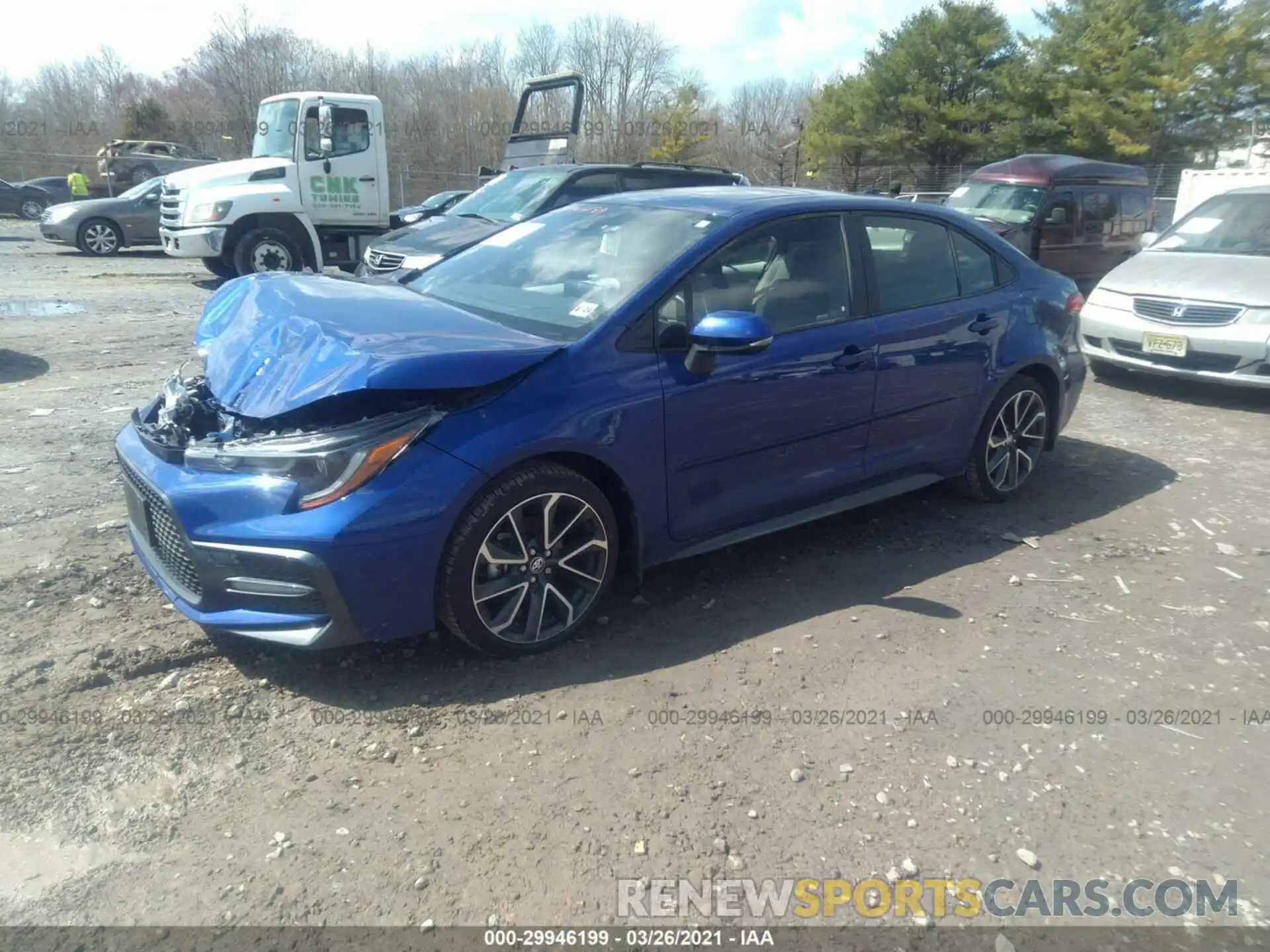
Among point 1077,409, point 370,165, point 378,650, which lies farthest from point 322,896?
point 370,165

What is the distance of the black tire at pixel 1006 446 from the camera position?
507 centimetres

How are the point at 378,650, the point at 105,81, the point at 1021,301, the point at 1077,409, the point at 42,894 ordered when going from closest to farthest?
the point at 42,894, the point at 378,650, the point at 1021,301, the point at 1077,409, the point at 105,81

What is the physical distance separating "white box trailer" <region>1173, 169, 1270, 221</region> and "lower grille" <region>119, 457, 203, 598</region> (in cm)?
1759

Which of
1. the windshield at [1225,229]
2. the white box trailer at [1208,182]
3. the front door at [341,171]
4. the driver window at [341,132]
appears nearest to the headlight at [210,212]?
the front door at [341,171]

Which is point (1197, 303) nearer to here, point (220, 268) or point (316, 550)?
point (316, 550)

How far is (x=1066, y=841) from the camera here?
2.70 m

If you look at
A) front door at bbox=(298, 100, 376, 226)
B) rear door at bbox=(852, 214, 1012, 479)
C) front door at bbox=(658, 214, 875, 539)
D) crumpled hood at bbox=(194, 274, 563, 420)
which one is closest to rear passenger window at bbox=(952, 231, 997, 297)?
rear door at bbox=(852, 214, 1012, 479)

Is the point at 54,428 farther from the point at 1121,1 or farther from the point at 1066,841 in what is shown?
the point at 1121,1

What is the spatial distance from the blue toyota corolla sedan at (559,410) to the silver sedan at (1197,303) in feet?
10.4

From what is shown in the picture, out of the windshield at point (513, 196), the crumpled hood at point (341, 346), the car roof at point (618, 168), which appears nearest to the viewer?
the crumpled hood at point (341, 346)

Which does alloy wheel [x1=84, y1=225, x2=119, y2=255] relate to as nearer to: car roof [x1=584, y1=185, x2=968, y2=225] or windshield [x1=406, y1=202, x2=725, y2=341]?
windshield [x1=406, y1=202, x2=725, y2=341]

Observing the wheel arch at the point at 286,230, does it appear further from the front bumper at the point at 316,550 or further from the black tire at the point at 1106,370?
the front bumper at the point at 316,550

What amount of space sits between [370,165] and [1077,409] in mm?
10434

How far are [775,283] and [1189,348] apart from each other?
4.90m
